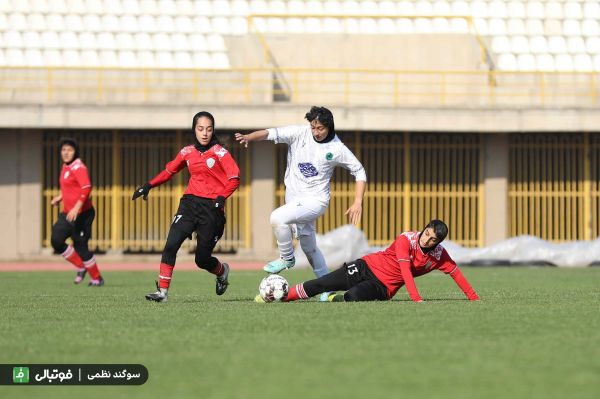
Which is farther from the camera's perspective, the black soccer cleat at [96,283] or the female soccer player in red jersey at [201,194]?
the black soccer cleat at [96,283]

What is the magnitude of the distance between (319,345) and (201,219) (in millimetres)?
4449

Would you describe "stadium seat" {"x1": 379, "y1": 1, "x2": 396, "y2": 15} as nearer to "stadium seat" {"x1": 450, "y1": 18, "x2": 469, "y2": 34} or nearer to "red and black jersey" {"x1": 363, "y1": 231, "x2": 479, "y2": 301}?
"stadium seat" {"x1": 450, "y1": 18, "x2": 469, "y2": 34}

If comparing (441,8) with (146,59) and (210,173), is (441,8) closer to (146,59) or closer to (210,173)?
(146,59)

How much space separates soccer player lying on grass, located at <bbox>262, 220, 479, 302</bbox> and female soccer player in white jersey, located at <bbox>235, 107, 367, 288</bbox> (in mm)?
712

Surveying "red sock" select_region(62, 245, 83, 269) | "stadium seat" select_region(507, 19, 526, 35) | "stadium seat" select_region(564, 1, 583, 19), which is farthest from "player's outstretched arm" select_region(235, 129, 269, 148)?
"stadium seat" select_region(564, 1, 583, 19)

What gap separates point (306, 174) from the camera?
13.6m

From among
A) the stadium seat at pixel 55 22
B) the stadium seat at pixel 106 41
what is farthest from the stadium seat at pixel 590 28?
the stadium seat at pixel 55 22

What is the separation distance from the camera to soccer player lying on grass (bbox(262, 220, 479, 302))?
12.4 metres

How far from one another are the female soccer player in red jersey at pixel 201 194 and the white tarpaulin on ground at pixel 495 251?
12659 mm

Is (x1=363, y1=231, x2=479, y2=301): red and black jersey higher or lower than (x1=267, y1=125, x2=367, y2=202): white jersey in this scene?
lower

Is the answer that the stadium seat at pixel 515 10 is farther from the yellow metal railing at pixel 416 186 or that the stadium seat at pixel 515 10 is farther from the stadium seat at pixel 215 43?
the stadium seat at pixel 215 43

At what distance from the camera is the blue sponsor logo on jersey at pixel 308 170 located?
13.5 meters

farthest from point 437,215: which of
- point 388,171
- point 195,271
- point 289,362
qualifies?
point 289,362

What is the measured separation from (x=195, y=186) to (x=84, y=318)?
8.02ft
